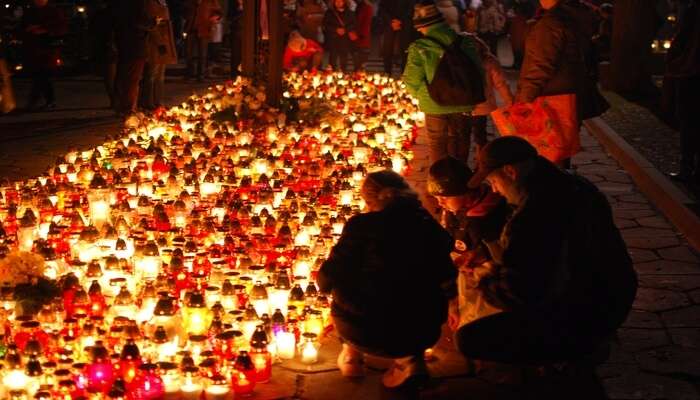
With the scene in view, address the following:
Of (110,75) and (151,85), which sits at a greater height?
(110,75)

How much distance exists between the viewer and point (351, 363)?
6.26 m

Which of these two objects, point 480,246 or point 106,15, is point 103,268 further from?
point 106,15

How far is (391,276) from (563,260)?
0.88 meters

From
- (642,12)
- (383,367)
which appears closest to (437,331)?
(383,367)

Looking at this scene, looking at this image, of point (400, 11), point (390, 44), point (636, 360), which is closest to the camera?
point (636, 360)

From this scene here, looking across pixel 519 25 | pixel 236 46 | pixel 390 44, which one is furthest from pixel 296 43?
pixel 519 25

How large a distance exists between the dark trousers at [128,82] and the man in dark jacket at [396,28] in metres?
7.88

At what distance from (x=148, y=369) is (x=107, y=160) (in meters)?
5.55

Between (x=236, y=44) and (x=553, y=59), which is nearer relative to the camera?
(x=553, y=59)

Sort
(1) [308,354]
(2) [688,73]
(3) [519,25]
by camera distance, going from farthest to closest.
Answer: (3) [519,25] → (2) [688,73] → (1) [308,354]

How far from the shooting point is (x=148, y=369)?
5.75 metres

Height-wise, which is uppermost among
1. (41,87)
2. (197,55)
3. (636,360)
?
(197,55)

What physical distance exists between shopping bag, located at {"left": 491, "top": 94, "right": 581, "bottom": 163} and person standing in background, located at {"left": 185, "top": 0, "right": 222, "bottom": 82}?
1315 cm

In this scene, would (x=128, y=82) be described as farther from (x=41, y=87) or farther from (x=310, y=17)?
(x=310, y=17)
